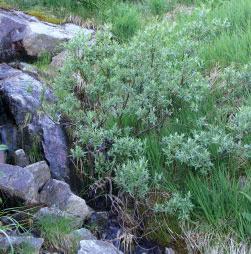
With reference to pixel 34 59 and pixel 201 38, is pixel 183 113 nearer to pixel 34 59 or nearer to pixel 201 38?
pixel 201 38

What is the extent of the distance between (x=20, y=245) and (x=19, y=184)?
669 mm

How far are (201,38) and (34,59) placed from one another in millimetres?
2320

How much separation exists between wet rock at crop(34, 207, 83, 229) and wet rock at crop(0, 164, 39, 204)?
0.17m

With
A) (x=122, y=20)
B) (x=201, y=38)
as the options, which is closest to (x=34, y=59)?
(x=122, y=20)

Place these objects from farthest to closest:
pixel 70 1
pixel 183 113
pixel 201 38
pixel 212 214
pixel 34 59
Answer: pixel 70 1 < pixel 34 59 < pixel 201 38 < pixel 183 113 < pixel 212 214

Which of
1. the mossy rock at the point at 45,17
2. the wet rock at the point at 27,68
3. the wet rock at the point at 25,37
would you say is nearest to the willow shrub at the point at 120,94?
the wet rock at the point at 27,68

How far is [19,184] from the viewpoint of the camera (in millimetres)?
4422

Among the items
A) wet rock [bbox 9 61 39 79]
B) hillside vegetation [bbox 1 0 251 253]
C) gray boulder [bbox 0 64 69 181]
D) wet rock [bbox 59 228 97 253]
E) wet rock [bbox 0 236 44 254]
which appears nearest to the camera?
wet rock [bbox 0 236 44 254]

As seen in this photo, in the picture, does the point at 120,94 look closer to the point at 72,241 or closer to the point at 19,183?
the point at 19,183

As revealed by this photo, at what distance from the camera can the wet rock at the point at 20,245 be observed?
3.83 meters

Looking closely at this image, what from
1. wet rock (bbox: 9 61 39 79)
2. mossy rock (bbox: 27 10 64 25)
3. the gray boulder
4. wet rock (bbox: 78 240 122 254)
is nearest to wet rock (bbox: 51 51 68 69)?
wet rock (bbox: 9 61 39 79)

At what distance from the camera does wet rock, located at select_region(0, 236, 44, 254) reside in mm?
3832

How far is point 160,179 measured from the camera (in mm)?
4496

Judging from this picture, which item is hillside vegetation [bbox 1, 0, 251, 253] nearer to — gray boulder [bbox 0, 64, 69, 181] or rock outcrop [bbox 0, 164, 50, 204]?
gray boulder [bbox 0, 64, 69, 181]
